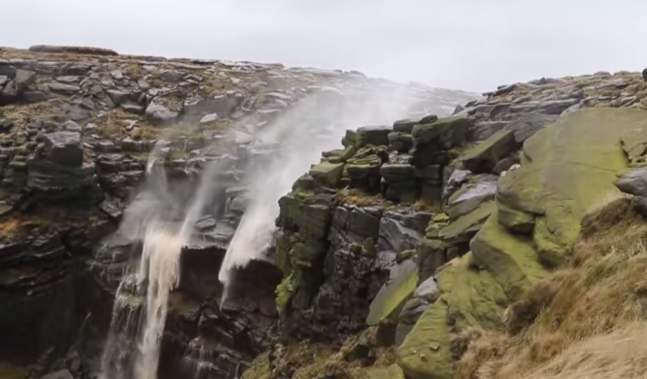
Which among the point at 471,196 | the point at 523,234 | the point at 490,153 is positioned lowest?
the point at 471,196

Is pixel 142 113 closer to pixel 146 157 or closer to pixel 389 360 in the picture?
pixel 146 157

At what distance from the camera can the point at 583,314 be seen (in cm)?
722

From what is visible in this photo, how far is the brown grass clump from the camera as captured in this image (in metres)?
6.42

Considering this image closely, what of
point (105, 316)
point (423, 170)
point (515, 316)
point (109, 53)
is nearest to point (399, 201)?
point (423, 170)

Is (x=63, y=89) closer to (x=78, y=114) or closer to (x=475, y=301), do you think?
(x=78, y=114)

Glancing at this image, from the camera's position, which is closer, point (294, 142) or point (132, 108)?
point (294, 142)

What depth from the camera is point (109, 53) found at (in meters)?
64.1

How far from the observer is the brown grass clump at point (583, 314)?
642 cm

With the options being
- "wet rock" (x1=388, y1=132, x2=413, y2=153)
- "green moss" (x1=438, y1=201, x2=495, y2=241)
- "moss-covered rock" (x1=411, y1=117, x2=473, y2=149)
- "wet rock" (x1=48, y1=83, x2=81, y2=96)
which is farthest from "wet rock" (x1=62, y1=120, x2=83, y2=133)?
"green moss" (x1=438, y1=201, x2=495, y2=241)

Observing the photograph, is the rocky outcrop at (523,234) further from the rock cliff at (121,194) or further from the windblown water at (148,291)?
the windblown water at (148,291)

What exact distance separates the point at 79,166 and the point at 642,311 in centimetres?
3802

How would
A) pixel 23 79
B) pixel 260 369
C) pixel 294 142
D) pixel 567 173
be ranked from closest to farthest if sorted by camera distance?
pixel 567 173 < pixel 260 369 < pixel 294 142 < pixel 23 79

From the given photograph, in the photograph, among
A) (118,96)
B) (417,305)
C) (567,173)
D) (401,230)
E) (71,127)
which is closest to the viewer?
(567,173)

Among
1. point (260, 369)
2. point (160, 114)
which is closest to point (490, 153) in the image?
point (260, 369)
